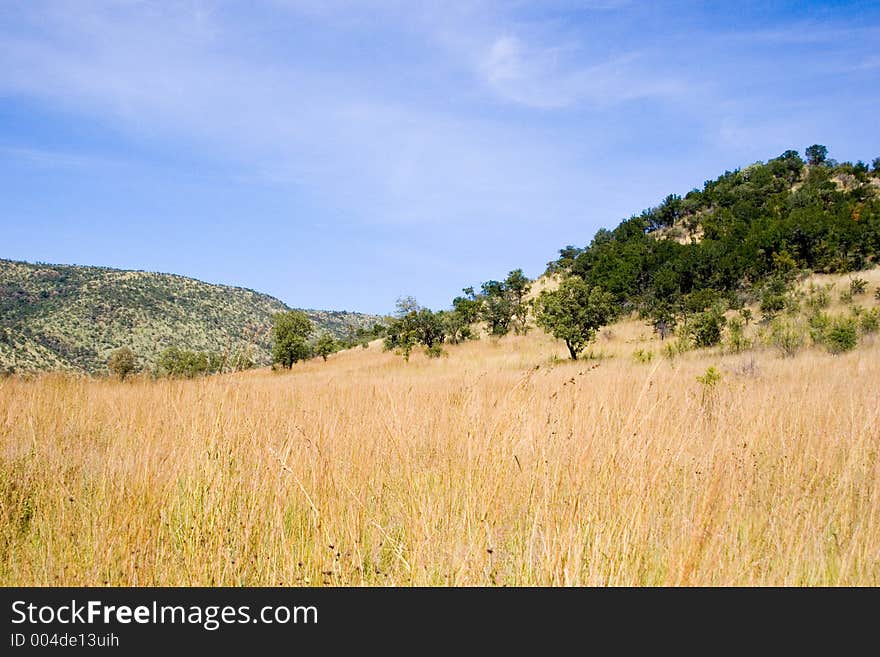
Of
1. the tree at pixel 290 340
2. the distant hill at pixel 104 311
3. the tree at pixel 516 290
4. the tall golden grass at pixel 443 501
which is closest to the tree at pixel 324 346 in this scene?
the tree at pixel 290 340

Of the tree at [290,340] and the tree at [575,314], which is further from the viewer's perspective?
the tree at [290,340]

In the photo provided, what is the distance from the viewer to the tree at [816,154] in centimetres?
5976

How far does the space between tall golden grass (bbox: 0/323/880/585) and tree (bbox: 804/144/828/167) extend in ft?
238

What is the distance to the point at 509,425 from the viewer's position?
11.2 ft

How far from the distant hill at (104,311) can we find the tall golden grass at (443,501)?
53.4 meters

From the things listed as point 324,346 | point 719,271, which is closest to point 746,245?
point 719,271

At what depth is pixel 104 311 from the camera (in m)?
80.0

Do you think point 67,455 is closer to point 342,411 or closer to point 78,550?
point 78,550

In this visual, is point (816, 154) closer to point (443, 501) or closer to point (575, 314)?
point (575, 314)

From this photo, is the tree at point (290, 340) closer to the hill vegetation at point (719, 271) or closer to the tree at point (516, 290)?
the hill vegetation at point (719, 271)

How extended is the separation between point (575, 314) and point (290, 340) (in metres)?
24.5
